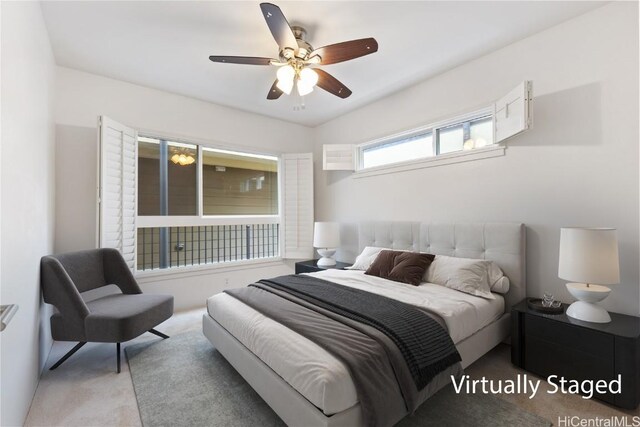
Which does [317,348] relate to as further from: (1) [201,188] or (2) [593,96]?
(1) [201,188]

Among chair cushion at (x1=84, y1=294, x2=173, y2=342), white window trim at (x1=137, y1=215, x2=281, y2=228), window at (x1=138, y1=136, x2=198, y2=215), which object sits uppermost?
window at (x1=138, y1=136, x2=198, y2=215)

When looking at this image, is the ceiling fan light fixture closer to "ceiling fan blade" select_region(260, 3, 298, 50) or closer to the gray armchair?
"ceiling fan blade" select_region(260, 3, 298, 50)

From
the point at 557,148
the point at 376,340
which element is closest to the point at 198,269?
the point at 376,340

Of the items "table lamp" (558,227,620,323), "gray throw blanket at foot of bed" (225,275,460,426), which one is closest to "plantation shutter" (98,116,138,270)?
"gray throw blanket at foot of bed" (225,275,460,426)

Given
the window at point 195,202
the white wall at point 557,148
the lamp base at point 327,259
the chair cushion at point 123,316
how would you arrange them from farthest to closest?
the lamp base at point 327,259, the window at point 195,202, the chair cushion at point 123,316, the white wall at point 557,148

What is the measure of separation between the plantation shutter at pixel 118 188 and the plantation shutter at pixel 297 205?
84.0 inches

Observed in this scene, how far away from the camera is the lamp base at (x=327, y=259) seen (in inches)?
162

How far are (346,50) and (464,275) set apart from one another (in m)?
2.15

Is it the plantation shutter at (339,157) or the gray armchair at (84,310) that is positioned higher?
the plantation shutter at (339,157)

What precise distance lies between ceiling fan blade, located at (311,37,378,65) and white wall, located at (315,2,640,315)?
1.56m

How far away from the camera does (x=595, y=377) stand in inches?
74.3

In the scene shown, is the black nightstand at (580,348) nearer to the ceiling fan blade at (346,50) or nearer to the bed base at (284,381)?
the bed base at (284,381)

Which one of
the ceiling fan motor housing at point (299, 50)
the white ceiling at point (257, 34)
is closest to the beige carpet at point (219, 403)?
the ceiling fan motor housing at point (299, 50)

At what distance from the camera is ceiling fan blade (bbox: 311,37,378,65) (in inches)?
79.3
